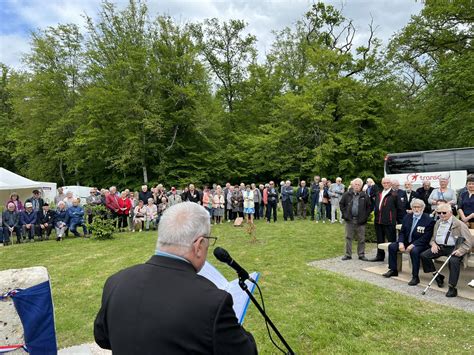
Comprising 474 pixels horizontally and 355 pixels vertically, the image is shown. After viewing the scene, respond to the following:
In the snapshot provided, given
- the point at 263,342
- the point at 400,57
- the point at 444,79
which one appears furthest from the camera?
the point at 400,57

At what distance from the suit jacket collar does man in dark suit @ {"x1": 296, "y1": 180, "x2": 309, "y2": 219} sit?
13.4 metres

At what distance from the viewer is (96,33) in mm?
26547

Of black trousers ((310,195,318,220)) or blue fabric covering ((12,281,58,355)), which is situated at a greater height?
black trousers ((310,195,318,220))

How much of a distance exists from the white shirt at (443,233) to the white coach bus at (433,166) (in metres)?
11.0

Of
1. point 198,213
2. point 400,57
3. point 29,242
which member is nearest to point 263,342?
point 198,213

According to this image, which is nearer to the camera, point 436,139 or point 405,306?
point 405,306

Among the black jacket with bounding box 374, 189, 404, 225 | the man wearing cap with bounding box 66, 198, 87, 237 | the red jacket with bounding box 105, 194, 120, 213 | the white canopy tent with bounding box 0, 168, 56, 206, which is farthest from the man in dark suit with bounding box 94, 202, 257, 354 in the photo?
the white canopy tent with bounding box 0, 168, 56, 206

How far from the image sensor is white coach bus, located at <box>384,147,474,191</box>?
49.5 ft

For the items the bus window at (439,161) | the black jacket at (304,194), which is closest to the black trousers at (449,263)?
the black jacket at (304,194)

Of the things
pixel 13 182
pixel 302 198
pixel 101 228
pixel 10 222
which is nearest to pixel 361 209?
pixel 302 198

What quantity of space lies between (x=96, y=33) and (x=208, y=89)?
9.85m

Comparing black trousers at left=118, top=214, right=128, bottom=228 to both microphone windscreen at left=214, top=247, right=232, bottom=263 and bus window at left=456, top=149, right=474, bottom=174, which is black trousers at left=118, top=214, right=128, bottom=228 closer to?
microphone windscreen at left=214, top=247, right=232, bottom=263

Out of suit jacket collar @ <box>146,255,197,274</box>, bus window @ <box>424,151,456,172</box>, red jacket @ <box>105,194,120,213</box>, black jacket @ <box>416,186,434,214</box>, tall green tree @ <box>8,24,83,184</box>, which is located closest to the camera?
suit jacket collar @ <box>146,255,197,274</box>

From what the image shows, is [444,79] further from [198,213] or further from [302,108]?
[198,213]
